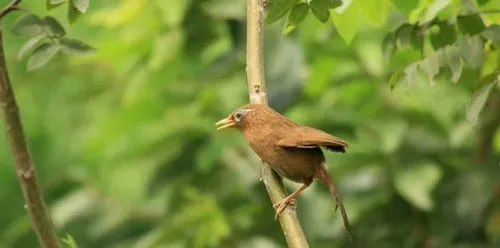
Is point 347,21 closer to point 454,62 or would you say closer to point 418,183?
point 454,62

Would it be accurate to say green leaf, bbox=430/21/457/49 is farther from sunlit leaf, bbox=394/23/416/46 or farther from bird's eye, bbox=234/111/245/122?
bird's eye, bbox=234/111/245/122

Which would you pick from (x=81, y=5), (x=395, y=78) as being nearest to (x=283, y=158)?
(x=395, y=78)

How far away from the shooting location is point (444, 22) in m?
1.70

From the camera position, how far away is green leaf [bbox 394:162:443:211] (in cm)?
258

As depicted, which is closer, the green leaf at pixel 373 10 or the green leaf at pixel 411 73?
the green leaf at pixel 411 73

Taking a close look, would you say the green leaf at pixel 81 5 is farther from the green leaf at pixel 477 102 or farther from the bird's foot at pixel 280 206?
the green leaf at pixel 477 102

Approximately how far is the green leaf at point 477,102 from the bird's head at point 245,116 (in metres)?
0.29

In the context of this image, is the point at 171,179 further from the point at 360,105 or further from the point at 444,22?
the point at 444,22

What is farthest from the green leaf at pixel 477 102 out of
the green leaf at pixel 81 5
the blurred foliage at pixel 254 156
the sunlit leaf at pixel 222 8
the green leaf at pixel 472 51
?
the sunlit leaf at pixel 222 8

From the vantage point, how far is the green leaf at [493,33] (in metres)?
1.57

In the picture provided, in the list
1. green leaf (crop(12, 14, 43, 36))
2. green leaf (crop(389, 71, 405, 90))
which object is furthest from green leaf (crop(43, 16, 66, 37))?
green leaf (crop(389, 71, 405, 90))

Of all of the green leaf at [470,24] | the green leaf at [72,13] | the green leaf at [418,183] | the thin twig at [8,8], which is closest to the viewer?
the thin twig at [8,8]

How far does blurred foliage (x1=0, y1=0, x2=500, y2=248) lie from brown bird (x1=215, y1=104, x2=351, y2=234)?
3.29 ft

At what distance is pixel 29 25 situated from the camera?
1.62 m
